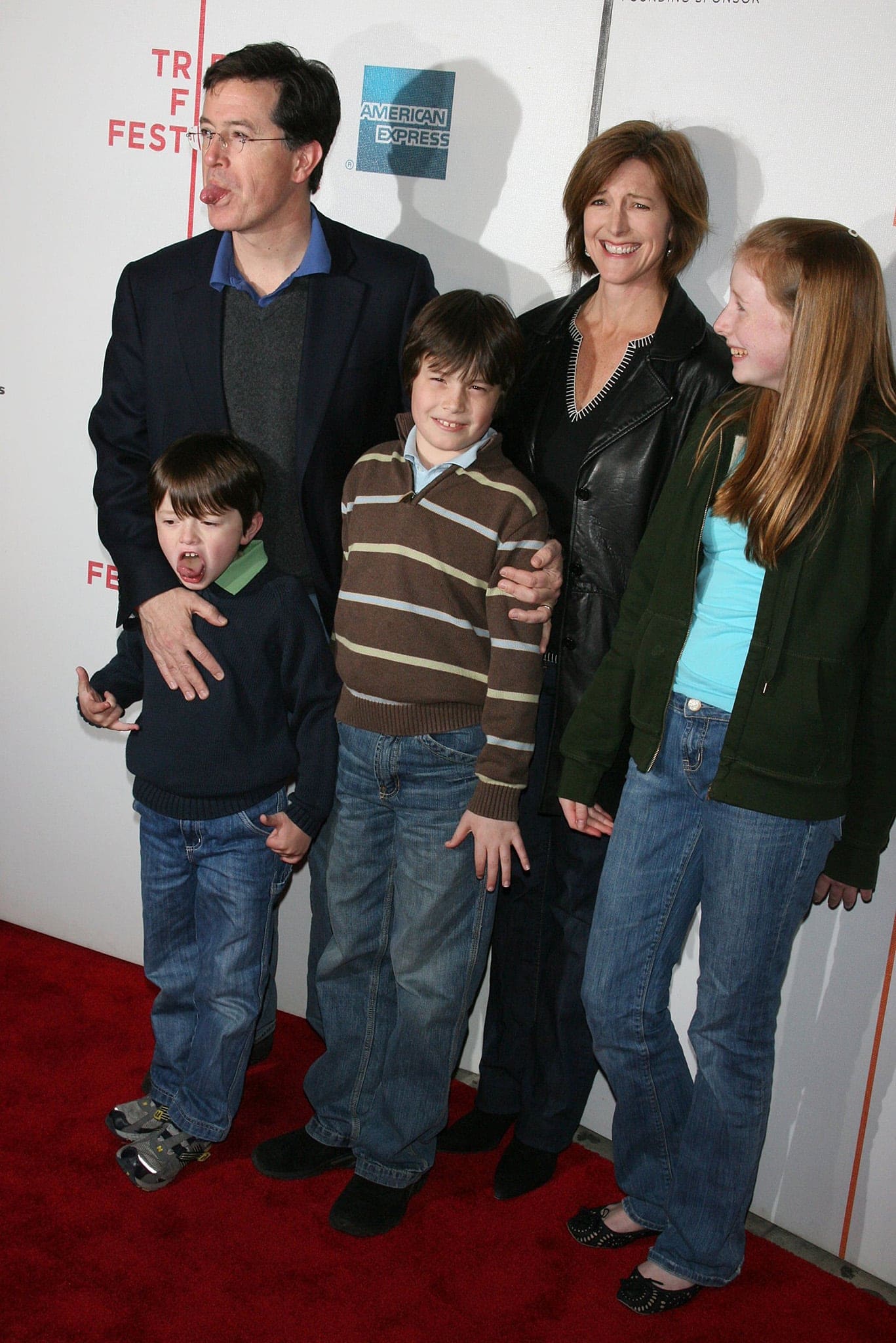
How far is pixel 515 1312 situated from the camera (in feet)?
6.63

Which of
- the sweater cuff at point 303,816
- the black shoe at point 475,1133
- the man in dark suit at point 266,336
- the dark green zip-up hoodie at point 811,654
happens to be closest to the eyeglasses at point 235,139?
the man in dark suit at point 266,336

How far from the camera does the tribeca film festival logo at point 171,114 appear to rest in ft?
8.55

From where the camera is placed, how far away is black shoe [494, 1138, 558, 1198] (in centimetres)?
230

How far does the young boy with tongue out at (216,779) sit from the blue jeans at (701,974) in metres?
0.59

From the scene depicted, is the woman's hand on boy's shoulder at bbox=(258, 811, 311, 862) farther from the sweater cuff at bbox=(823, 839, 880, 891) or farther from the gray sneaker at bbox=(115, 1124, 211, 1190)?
the sweater cuff at bbox=(823, 839, 880, 891)

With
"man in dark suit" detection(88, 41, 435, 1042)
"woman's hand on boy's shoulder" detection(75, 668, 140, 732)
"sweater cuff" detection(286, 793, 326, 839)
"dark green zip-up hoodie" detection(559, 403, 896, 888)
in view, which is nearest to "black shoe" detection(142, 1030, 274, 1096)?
"sweater cuff" detection(286, 793, 326, 839)

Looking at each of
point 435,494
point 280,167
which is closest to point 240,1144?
point 435,494

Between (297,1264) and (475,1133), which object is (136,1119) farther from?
(475,1133)

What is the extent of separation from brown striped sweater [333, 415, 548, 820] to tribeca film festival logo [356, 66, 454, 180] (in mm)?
813

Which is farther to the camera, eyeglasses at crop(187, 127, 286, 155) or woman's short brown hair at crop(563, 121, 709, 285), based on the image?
eyeglasses at crop(187, 127, 286, 155)

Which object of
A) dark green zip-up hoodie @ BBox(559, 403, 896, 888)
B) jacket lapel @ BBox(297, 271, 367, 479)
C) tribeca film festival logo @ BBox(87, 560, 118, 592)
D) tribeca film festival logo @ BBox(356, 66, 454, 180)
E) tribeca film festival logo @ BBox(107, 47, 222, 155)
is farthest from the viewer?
tribeca film festival logo @ BBox(87, 560, 118, 592)

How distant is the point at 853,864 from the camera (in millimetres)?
1899

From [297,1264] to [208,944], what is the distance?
59 cm

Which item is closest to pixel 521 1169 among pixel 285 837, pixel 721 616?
pixel 285 837
